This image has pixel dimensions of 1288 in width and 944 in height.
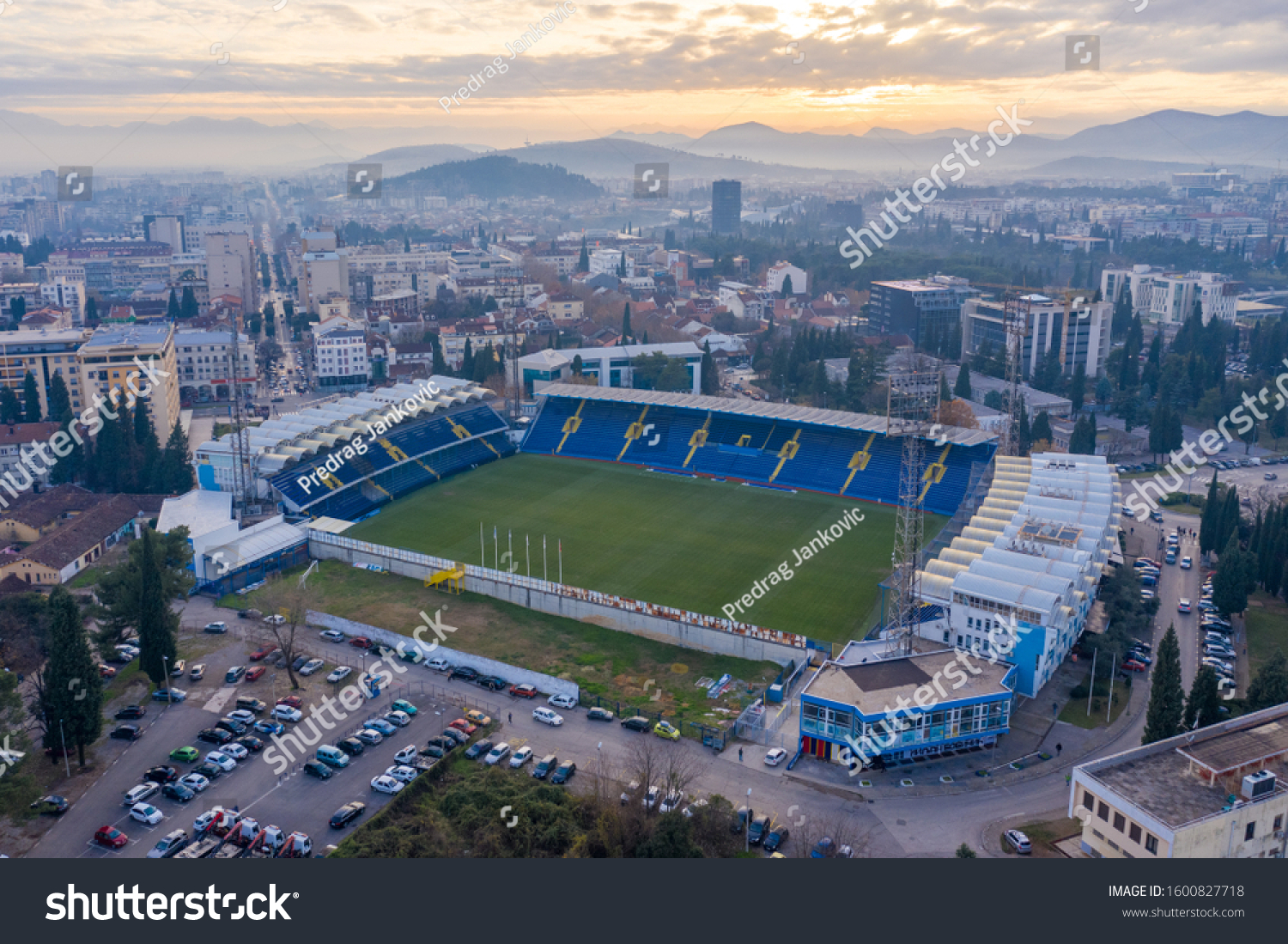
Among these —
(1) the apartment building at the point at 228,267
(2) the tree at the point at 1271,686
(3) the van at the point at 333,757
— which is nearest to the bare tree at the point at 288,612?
(3) the van at the point at 333,757

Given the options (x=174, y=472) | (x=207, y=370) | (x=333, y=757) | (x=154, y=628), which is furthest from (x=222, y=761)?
(x=207, y=370)

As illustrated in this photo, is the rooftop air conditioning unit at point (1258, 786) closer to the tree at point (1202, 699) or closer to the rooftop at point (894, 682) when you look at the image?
the tree at point (1202, 699)

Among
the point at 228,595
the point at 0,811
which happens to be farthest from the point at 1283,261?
the point at 0,811

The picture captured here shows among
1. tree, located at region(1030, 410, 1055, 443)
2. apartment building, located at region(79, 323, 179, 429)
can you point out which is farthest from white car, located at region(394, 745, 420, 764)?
tree, located at region(1030, 410, 1055, 443)

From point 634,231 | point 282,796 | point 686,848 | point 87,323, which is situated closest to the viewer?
point 686,848

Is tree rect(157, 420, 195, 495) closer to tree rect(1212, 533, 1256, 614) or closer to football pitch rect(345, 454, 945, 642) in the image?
football pitch rect(345, 454, 945, 642)

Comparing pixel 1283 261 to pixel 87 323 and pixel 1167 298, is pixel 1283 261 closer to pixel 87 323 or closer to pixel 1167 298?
pixel 1167 298
